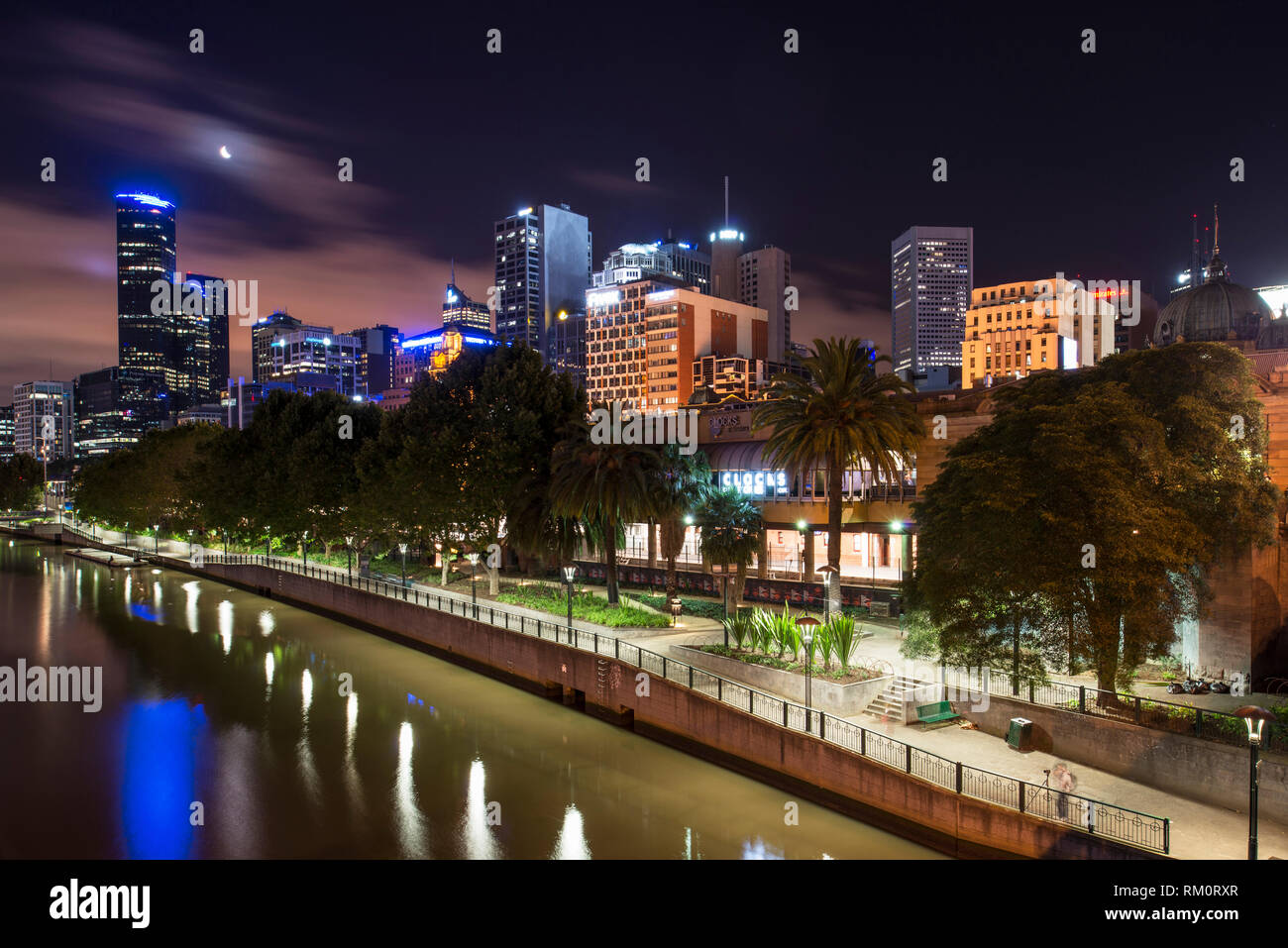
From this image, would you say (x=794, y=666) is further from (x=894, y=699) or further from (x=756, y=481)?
(x=756, y=481)

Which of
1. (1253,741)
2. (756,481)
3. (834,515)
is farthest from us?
(756,481)

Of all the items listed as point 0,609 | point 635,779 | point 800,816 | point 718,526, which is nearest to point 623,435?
point 718,526

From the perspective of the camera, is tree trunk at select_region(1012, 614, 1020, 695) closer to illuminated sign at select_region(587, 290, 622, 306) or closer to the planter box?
the planter box

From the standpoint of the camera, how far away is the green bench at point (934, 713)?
808 inches

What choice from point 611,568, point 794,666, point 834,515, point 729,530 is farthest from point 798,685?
point 611,568

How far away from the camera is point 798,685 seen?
22.8 m

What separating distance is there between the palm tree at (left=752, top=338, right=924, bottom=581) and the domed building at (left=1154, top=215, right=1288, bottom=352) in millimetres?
41918

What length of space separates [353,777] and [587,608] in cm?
1380

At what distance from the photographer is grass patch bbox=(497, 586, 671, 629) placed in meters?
32.4

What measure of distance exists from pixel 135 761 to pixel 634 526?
32.4 m
